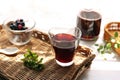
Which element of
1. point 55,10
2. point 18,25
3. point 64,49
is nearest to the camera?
point 64,49

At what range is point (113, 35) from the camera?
1.07 metres

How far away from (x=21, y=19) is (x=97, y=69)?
1.06 feet

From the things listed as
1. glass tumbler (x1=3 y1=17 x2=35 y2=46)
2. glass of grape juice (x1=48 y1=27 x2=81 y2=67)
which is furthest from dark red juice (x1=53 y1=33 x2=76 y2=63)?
glass tumbler (x1=3 y1=17 x2=35 y2=46)

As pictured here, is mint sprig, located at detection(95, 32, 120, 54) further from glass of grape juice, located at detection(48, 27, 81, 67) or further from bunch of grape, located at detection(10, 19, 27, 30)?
bunch of grape, located at detection(10, 19, 27, 30)

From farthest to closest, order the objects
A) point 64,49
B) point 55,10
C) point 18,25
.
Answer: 1. point 55,10
2. point 18,25
3. point 64,49

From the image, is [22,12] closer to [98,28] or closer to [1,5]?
[1,5]

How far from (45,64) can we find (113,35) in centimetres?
31

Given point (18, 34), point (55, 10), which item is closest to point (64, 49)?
point (18, 34)

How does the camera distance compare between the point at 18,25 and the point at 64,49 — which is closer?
the point at 64,49

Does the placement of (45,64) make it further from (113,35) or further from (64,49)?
(113,35)

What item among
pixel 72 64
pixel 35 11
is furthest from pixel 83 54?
pixel 35 11

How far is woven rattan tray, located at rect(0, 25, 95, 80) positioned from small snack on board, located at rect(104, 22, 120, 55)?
116mm

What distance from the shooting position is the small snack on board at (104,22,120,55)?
3.30 feet

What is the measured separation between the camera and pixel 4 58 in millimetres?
927
